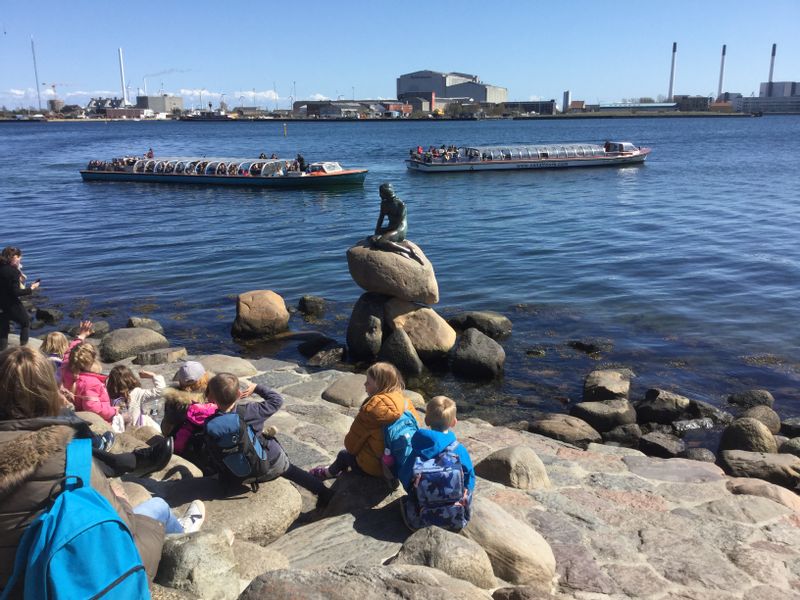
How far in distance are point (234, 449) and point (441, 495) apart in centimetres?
160

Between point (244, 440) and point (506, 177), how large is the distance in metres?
45.2

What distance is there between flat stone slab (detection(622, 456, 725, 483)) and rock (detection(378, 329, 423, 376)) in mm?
5463

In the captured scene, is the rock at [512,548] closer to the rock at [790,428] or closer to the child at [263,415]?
the child at [263,415]

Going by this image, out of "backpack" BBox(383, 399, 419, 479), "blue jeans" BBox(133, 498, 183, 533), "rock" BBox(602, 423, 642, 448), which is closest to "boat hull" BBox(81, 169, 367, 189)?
"rock" BBox(602, 423, 642, 448)

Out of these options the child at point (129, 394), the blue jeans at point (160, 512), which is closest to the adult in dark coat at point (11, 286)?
the child at point (129, 394)

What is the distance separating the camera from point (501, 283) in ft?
67.3

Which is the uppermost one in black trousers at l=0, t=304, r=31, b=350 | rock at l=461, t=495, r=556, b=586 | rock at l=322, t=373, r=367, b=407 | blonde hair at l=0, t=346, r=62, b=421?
blonde hair at l=0, t=346, r=62, b=421

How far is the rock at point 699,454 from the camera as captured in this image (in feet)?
33.3

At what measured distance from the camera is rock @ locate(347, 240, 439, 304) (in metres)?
13.8

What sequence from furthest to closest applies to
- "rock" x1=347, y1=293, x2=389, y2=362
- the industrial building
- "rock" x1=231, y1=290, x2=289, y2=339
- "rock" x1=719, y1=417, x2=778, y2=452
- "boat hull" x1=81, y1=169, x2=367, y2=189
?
the industrial building < "boat hull" x1=81, y1=169, x2=367, y2=189 < "rock" x1=231, y1=290, x2=289, y2=339 < "rock" x1=347, y1=293, x2=389, y2=362 < "rock" x1=719, y1=417, x2=778, y2=452

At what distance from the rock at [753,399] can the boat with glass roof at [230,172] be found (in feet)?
108

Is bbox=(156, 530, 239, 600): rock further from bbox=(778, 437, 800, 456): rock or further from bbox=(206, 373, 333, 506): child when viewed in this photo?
bbox=(778, 437, 800, 456): rock

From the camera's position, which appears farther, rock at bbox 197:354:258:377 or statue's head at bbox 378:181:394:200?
statue's head at bbox 378:181:394:200

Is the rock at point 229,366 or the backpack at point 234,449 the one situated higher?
the backpack at point 234,449
